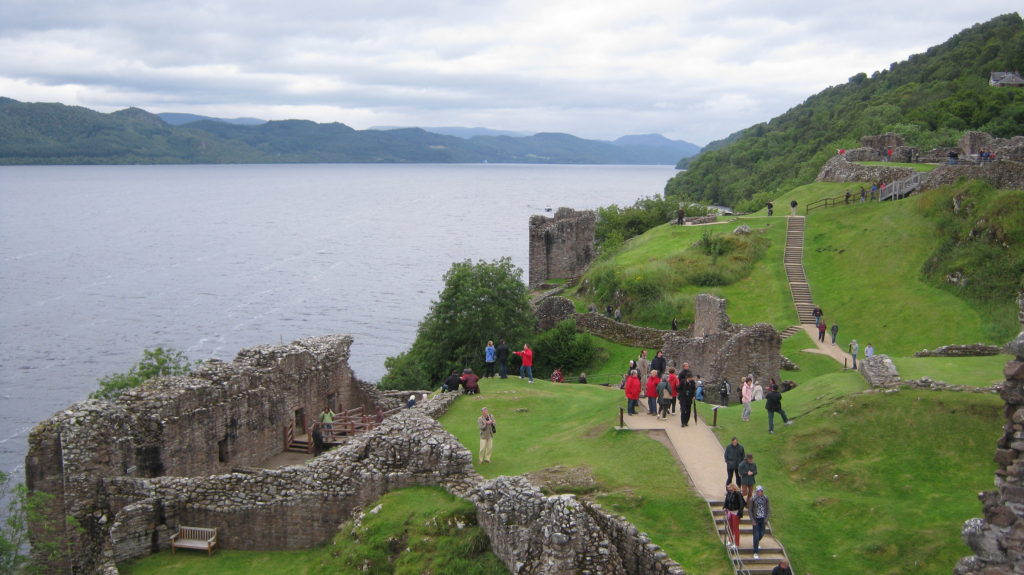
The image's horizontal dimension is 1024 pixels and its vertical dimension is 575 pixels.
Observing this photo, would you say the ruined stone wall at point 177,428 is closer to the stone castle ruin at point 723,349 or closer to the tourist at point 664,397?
the tourist at point 664,397

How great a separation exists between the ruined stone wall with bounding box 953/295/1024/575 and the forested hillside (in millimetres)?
82678

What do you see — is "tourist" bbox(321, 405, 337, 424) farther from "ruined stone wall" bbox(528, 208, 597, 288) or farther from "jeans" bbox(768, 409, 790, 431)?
"ruined stone wall" bbox(528, 208, 597, 288)

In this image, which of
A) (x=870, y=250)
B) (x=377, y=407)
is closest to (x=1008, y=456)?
(x=377, y=407)

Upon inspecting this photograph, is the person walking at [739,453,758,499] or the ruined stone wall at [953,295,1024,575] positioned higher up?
the ruined stone wall at [953,295,1024,575]

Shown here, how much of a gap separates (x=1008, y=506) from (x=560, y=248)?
63677 mm

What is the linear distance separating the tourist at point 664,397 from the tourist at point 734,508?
7241 mm

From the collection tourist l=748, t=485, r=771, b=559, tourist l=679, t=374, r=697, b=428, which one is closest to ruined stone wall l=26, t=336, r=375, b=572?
tourist l=679, t=374, r=697, b=428

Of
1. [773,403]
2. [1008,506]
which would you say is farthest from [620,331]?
[1008,506]

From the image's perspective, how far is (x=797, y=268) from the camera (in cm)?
5406

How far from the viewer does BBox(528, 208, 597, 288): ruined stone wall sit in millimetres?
74750

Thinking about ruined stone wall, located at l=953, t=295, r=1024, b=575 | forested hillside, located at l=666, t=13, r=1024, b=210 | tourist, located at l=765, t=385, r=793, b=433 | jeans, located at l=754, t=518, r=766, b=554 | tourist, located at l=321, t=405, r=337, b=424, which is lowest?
tourist, located at l=321, t=405, r=337, b=424

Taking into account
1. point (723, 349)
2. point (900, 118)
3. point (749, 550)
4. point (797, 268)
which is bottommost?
point (749, 550)

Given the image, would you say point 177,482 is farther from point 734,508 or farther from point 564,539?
point 734,508

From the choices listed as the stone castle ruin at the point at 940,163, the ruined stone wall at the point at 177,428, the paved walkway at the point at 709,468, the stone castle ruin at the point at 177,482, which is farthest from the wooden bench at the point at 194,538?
the stone castle ruin at the point at 940,163
